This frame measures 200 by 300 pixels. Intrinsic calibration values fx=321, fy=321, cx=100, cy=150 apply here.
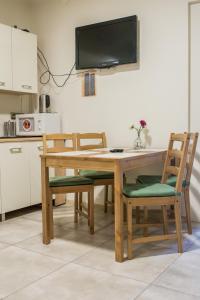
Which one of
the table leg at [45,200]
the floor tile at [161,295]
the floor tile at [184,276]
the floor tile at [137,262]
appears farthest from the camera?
the table leg at [45,200]

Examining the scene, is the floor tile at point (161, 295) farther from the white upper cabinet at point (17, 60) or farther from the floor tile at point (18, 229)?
the white upper cabinet at point (17, 60)

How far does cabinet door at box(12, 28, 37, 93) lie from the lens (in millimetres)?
3672

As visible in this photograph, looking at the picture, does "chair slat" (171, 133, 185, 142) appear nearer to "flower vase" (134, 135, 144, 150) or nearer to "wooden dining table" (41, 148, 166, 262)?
"wooden dining table" (41, 148, 166, 262)

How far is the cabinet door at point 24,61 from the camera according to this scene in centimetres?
367

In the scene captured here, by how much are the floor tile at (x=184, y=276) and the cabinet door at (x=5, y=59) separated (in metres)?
2.55

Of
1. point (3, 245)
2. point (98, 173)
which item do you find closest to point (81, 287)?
point (3, 245)

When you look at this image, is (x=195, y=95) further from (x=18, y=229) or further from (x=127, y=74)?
(x=18, y=229)

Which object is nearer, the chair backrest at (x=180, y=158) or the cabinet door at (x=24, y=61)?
the chair backrest at (x=180, y=158)

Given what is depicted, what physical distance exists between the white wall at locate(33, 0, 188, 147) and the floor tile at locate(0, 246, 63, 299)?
1.68 m

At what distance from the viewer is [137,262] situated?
87.2 inches

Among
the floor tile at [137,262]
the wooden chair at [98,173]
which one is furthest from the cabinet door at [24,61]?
the floor tile at [137,262]

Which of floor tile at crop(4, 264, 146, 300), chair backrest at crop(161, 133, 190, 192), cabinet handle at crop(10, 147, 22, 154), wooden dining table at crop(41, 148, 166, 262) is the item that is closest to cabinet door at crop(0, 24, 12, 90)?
cabinet handle at crop(10, 147, 22, 154)

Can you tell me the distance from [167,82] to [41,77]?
69.3 inches

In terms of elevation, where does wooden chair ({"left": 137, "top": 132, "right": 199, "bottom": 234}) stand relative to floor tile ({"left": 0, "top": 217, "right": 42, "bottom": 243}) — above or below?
above
